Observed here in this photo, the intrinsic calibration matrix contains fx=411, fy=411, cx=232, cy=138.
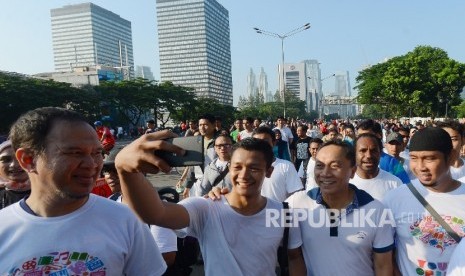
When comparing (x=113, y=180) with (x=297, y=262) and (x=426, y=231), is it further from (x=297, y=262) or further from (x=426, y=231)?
(x=426, y=231)

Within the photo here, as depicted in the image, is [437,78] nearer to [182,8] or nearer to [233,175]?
[233,175]

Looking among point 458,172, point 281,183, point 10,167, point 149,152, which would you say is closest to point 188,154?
point 149,152

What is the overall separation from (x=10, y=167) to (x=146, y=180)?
5.05ft

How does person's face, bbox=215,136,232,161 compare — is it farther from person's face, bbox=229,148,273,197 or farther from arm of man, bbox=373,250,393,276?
arm of man, bbox=373,250,393,276

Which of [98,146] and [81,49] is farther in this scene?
[81,49]

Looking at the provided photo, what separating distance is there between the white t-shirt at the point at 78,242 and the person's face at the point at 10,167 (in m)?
1.16

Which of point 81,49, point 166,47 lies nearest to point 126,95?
point 166,47

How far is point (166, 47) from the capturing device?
393 feet

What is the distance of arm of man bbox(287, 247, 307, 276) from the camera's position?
2.40 meters

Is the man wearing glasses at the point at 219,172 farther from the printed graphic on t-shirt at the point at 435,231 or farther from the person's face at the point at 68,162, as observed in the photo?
the person's face at the point at 68,162

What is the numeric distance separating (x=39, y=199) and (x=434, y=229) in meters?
2.00

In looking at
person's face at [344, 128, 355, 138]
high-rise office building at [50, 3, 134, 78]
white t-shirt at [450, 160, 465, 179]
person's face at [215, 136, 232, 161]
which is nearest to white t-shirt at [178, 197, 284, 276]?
person's face at [215, 136, 232, 161]

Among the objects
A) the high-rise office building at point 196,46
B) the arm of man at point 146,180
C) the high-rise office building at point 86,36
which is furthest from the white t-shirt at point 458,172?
the high-rise office building at point 86,36

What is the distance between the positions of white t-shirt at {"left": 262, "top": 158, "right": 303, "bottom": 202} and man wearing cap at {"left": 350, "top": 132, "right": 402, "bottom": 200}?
728 mm
